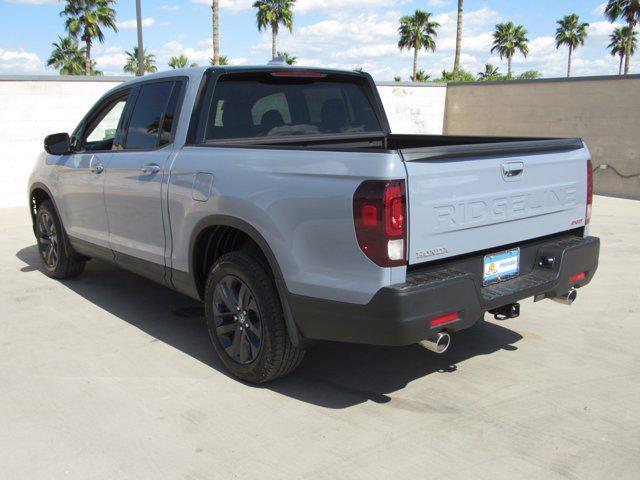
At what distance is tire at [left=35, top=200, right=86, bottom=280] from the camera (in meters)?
6.08

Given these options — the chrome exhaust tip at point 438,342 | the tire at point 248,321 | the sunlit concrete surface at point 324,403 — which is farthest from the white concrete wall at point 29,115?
the chrome exhaust tip at point 438,342

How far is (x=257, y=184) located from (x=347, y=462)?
1514 millimetres

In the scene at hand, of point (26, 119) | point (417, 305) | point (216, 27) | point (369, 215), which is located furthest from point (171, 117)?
point (216, 27)

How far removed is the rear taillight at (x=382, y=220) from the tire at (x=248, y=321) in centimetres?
77

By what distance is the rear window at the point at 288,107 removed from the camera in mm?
4332

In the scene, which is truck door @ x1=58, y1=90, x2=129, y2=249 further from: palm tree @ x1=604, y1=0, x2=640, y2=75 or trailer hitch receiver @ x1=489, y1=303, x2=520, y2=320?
palm tree @ x1=604, y1=0, x2=640, y2=75

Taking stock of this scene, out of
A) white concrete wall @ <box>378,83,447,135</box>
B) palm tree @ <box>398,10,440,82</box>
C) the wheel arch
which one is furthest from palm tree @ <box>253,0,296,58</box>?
the wheel arch

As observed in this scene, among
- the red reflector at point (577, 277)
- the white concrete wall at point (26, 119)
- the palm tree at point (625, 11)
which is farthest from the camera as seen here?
the palm tree at point (625, 11)

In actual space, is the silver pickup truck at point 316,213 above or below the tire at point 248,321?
above

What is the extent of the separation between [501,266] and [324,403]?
126 cm

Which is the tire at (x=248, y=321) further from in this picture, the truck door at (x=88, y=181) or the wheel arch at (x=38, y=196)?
the wheel arch at (x=38, y=196)

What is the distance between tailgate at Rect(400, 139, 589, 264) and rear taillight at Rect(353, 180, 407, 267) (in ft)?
0.19

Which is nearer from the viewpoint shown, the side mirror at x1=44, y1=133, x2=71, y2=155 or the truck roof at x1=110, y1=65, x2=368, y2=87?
the truck roof at x1=110, y1=65, x2=368, y2=87

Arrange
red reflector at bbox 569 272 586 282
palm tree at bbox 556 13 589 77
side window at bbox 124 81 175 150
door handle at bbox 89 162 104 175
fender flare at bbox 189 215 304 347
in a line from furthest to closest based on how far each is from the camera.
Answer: palm tree at bbox 556 13 589 77 < door handle at bbox 89 162 104 175 < side window at bbox 124 81 175 150 < red reflector at bbox 569 272 586 282 < fender flare at bbox 189 215 304 347
